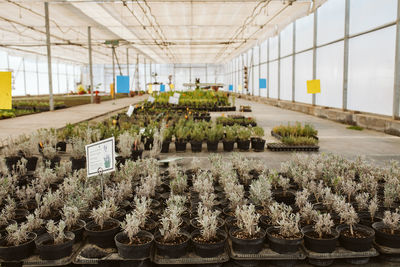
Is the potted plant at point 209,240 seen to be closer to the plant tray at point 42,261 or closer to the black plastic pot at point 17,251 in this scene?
the plant tray at point 42,261

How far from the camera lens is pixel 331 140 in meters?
7.38

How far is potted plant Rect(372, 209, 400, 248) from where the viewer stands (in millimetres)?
2432

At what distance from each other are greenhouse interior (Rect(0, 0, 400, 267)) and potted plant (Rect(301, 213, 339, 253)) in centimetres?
1

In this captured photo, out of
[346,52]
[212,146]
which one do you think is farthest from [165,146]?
[346,52]

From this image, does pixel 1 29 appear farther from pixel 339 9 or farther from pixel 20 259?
pixel 20 259

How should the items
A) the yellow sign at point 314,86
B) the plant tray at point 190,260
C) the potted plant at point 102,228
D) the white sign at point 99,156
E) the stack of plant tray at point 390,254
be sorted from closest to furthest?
the plant tray at point 190,260, the stack of plant tray at point 390,254, the potted plant at point 102,228, the white sign at point 99,156, the yellow sign at point 314,86

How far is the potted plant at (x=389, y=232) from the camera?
2.43 metres

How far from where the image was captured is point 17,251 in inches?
90.9

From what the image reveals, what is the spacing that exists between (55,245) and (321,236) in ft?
5.95

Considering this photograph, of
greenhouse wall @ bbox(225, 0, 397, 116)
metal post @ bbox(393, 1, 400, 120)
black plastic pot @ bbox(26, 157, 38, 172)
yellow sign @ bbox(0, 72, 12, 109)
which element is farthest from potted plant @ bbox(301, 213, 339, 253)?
greenhouse wall @ bbox(225, 0, 397, 116)

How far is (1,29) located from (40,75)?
582 inches

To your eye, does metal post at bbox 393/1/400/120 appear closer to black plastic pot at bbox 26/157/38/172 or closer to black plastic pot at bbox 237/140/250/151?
black plastic pot at bbox 237/140/250/151

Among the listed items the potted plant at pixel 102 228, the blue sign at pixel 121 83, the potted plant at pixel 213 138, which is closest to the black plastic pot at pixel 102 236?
the potted plant at pixel 102 228

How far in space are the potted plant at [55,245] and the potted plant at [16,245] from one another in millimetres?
79
